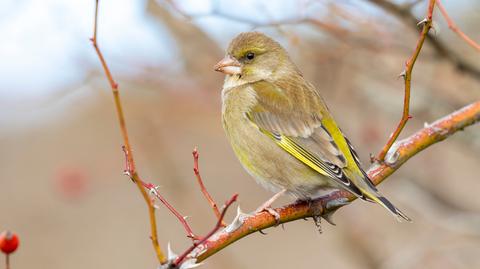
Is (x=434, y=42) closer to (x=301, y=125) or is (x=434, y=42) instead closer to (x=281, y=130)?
(x=301, y=125)

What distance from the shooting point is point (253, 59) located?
551 centimetres

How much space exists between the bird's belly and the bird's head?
20.4 inches

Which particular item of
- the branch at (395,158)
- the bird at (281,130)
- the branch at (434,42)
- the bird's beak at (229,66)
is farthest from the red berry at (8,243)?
the branch at (434,42)

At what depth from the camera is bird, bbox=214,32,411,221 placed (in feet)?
15.2

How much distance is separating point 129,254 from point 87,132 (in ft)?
15.2

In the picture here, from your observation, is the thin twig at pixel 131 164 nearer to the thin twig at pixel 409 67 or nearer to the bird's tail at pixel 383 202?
the thin twig at pixel 409 67

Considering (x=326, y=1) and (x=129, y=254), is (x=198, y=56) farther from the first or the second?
(x=129, y=254)

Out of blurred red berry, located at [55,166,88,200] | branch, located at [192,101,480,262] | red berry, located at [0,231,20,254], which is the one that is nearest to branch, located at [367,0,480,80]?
branch, located at [192,101,480,262]

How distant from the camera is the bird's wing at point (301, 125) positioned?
4.72m

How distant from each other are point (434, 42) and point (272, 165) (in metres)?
1.28

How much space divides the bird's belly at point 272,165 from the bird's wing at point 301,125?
45mm

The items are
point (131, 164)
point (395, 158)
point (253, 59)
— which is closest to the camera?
point (131, 164)

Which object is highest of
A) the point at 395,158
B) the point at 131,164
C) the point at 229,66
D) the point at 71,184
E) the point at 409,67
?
the point at 131,164

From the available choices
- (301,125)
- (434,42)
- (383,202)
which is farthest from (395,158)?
(434,42)
